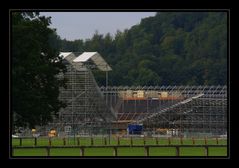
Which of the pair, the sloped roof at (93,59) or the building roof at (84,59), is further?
the sloped roof at (93,59)

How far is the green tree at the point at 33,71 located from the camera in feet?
77.3

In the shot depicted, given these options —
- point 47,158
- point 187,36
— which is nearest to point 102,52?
point 187,36

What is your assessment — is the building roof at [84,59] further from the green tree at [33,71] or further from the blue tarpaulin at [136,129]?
the green tree at [33,71]

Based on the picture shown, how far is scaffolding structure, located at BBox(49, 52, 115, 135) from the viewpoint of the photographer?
187 feet

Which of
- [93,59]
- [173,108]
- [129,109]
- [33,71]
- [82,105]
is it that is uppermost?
[93,59]

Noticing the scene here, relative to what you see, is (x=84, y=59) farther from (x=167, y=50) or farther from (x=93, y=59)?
(x=167, y=50)

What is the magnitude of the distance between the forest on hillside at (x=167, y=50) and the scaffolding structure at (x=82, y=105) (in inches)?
477

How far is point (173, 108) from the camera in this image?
6238 cm

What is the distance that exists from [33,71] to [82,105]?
37.0 metres

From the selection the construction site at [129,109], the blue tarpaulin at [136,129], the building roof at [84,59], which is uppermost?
the building roof at [84,59]

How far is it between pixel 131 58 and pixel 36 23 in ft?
184

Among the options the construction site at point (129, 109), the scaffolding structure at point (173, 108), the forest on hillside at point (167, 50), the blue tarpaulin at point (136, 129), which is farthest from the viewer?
the forest on hillside at point (167, 50)

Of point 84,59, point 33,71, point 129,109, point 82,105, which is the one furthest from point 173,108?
point 33,71

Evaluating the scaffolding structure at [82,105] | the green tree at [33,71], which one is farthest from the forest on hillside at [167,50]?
the green tree at [33,71]
